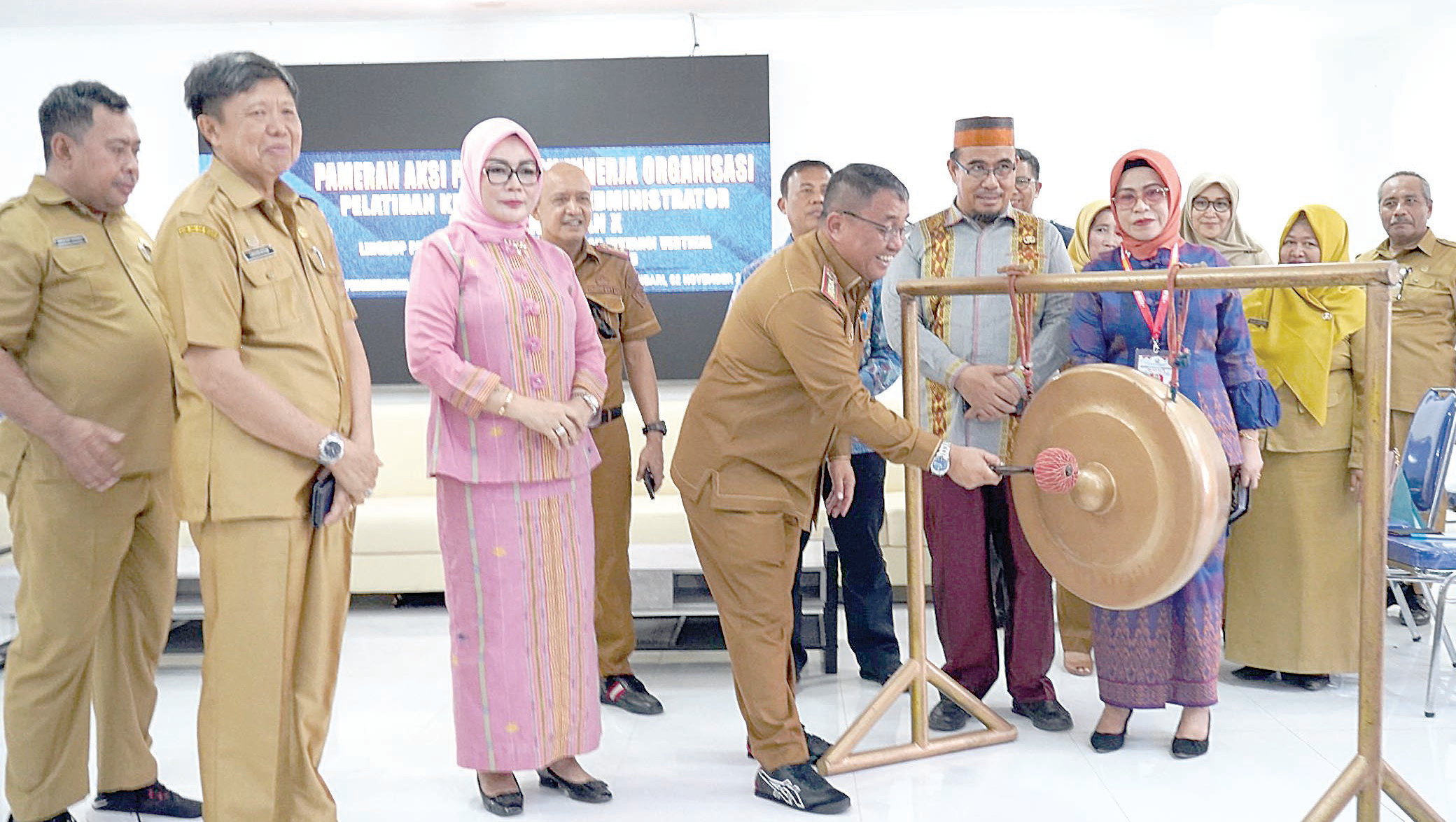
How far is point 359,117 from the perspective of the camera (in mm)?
5344

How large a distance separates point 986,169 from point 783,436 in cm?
104

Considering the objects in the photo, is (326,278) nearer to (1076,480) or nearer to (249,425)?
(249,425)

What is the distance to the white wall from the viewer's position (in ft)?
17.6

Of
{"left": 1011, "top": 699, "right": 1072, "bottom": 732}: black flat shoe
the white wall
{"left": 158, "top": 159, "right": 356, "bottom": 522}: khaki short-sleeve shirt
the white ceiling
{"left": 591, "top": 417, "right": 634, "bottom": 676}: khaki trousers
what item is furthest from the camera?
the white wall

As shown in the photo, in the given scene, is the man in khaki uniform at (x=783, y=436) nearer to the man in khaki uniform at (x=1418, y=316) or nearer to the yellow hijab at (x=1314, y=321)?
the yellow hijab at (x=1314, y=321)

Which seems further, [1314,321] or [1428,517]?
[1428,517]

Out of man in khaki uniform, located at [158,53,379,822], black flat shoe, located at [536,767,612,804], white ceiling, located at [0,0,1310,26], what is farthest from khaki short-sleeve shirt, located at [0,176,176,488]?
white ceiling, located at [0,0,1310,26]

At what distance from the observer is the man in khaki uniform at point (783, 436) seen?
2500 millimetres

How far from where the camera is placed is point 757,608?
103 inches

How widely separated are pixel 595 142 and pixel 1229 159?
2899mm

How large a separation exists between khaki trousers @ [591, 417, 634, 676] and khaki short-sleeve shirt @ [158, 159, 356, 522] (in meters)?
1.29

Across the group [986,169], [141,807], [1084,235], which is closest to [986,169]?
[986,169]

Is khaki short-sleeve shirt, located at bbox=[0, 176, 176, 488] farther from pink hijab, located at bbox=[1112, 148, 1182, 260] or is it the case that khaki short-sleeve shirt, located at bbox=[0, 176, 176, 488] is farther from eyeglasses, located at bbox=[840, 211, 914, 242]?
pink hijab, located at bbox=[1112, 148, 1182, 260]

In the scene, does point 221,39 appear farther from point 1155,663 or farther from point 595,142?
point 1155,663
